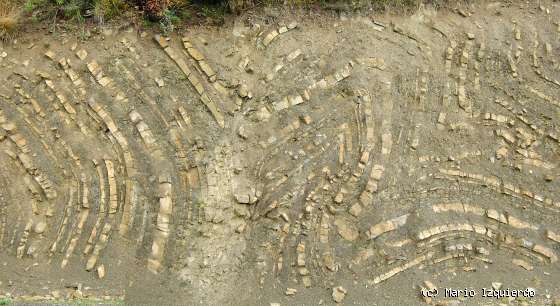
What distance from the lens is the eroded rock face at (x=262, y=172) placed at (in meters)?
6.16

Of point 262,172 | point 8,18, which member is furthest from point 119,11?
point 262,172

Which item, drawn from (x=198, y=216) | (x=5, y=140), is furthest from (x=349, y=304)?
(x=5, y=140)

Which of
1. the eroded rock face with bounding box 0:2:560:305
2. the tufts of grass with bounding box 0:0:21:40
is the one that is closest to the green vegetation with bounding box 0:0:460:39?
the tufts of grass with bounding box 0:0:21:40

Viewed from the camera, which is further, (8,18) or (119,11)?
(119,11)

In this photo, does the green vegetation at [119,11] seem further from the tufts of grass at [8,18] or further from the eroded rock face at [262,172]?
the eroded rock face at [262,172]

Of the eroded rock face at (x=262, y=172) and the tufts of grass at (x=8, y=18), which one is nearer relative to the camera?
the eroded rock face at (x=262, y=172)

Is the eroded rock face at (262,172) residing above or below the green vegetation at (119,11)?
below

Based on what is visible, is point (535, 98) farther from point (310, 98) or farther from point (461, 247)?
point (310, 98)

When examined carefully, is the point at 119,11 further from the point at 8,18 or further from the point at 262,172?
the point at 262,172

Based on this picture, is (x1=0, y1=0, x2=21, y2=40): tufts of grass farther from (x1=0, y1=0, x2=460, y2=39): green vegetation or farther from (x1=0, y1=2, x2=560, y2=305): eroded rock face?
(x1=0, y1=2, x2=560, y2=305): eroded rock face

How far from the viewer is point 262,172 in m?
6.65

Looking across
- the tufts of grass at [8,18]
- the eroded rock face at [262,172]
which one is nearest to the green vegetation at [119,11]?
the tufts of grass at [8,18]

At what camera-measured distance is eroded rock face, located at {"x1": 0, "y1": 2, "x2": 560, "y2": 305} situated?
6164 mm

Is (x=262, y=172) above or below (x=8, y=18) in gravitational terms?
below
